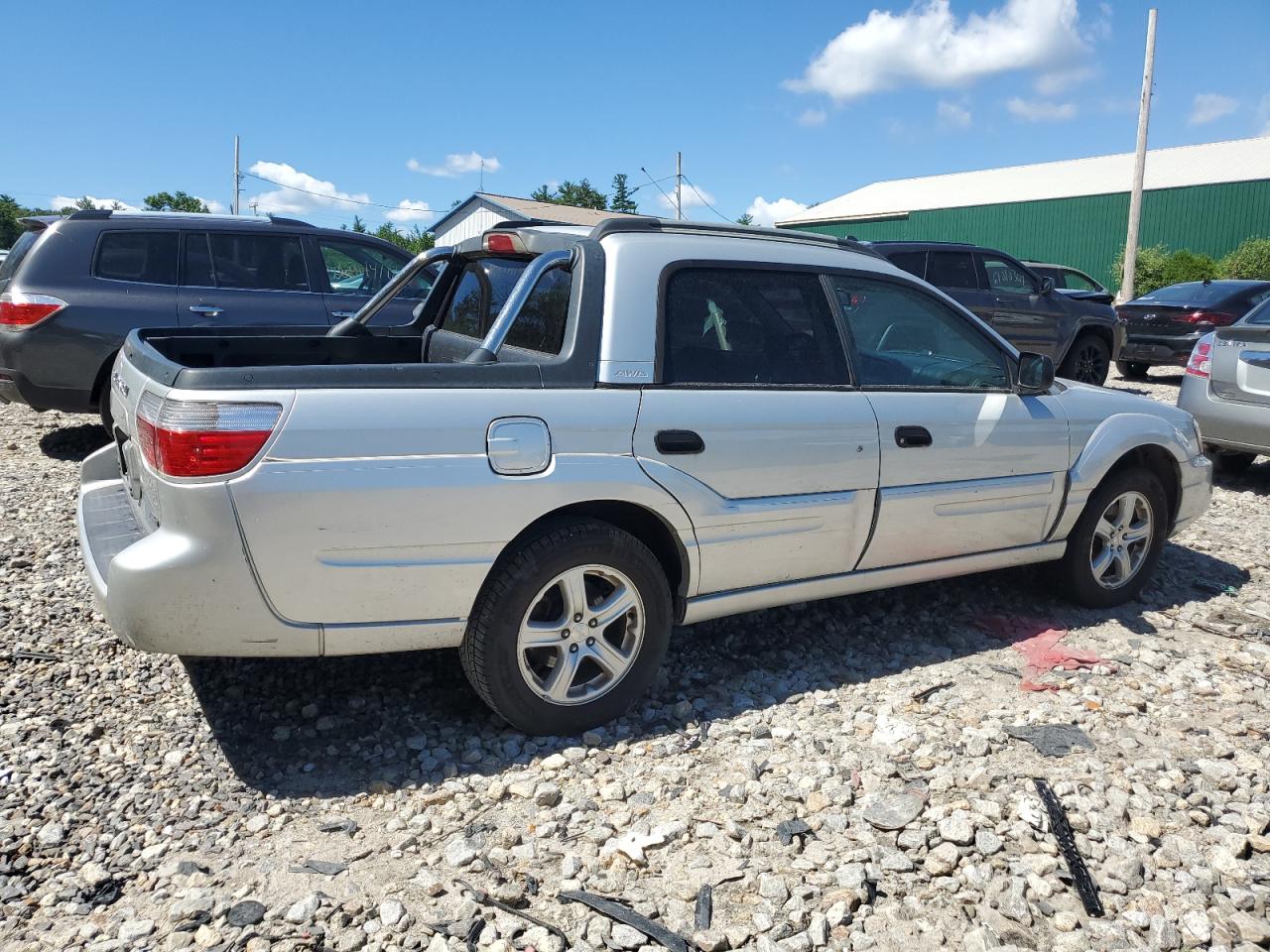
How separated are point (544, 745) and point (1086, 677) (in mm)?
2301

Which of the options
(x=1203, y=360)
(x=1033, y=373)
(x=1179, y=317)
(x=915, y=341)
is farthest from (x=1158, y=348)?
(x=915, y=341)

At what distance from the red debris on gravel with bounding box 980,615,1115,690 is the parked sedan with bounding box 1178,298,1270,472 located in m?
3.61

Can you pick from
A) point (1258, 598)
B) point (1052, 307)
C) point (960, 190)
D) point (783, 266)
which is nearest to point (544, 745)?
point (783, 266)

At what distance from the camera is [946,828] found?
9.65 ft

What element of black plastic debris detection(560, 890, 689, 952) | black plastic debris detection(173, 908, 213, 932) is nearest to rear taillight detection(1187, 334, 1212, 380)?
black plastic debris detection(560, 890, 689, 952)

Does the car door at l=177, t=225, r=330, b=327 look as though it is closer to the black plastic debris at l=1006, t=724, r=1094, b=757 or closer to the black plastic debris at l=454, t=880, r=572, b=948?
the black plastic debris at l=454, t=880, r=572, b=948

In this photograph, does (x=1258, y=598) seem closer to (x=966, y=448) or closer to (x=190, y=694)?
(x=966, y=448)

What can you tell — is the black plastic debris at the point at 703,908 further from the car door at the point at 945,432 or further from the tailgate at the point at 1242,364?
the tailgate at the point at 1242,364

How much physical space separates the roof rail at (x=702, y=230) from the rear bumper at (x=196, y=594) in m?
1.60

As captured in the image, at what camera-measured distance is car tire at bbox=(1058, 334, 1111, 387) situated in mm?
12406

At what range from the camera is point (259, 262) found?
751 centimetres

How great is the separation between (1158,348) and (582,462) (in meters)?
13.0

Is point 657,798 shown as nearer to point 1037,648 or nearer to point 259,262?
point 1037,648

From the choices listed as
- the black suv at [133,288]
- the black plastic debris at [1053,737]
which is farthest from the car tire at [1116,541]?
the black suv at [133,288]
